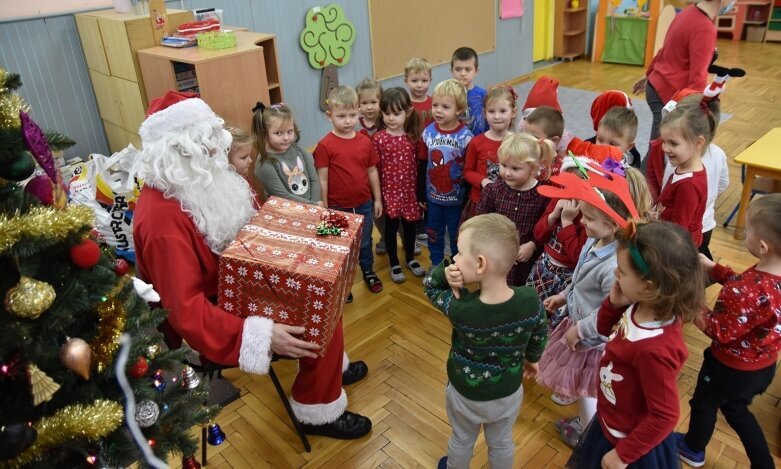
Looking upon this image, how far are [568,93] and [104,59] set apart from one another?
18.0 feet

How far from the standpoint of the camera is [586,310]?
2.11 m

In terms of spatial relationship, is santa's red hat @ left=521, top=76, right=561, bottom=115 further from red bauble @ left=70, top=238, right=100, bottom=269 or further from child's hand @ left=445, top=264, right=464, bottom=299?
red bauble @ left=70, top=238, right=100, bottom=269

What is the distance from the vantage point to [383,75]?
19.8ft

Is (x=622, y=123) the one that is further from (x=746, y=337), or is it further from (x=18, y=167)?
(x=18, y=167)

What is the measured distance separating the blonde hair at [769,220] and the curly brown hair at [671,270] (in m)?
0.42

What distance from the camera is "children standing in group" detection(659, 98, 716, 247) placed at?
2.37 metres

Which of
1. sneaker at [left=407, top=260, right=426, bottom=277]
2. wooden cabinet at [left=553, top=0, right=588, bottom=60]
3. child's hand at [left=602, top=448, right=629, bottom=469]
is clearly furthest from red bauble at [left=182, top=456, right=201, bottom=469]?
wooden cabinet at [left=553, top=0, right=588, bottom=60]

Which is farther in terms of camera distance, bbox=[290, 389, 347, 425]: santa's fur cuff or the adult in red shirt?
the adult in red shirt

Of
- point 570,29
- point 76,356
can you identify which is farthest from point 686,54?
point 570,29

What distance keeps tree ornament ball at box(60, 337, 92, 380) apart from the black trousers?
6.55ft

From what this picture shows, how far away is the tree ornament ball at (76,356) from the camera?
1.23 m

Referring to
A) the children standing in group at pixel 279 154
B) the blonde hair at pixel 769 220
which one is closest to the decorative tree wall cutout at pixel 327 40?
the children standing in group at pixel 279 154

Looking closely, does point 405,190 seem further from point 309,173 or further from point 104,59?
point 104,59

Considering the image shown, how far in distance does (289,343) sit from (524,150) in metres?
1.32
